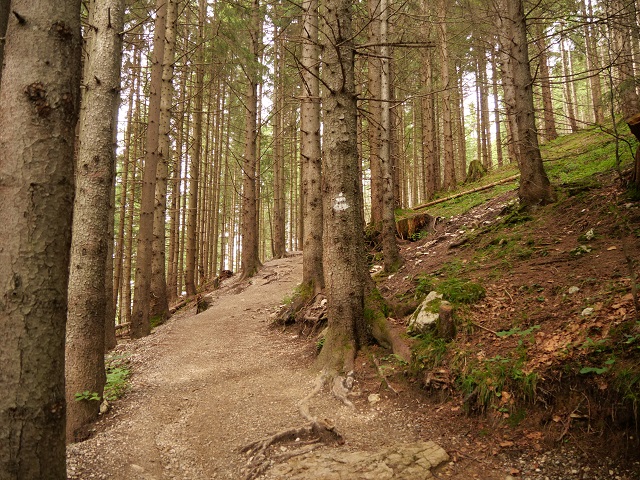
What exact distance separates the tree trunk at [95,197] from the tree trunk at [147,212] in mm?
4772

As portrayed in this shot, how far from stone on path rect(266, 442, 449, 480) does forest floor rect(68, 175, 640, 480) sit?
0.7 inches

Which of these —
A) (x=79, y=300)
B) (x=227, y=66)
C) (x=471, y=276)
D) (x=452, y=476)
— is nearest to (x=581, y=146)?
(x=471, y=276)

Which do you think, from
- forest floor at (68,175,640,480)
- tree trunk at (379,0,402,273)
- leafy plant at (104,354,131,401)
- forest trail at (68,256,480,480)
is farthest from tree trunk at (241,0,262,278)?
forest floor at (68,175,640,480)

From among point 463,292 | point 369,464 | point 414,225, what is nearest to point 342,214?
point 463,292

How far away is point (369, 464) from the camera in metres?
3.26

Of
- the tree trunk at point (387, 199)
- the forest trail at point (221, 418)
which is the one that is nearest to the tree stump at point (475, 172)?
the tree trunk at point (387, 199)

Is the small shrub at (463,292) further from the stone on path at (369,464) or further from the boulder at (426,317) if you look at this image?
the stone on path at (369,464)

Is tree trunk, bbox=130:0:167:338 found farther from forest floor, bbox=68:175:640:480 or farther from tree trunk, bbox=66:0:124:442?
tree trunk, bbox=66:0:124:442

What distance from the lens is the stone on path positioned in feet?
10.3

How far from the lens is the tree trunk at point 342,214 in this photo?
5523mm

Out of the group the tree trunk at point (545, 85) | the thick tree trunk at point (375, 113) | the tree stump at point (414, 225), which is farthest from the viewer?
the tree stump at point (414, 225)

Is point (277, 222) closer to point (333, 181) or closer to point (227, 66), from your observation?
point (227, 66)

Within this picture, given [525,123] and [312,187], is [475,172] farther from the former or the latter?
[312,187]

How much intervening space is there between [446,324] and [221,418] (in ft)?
9.65
